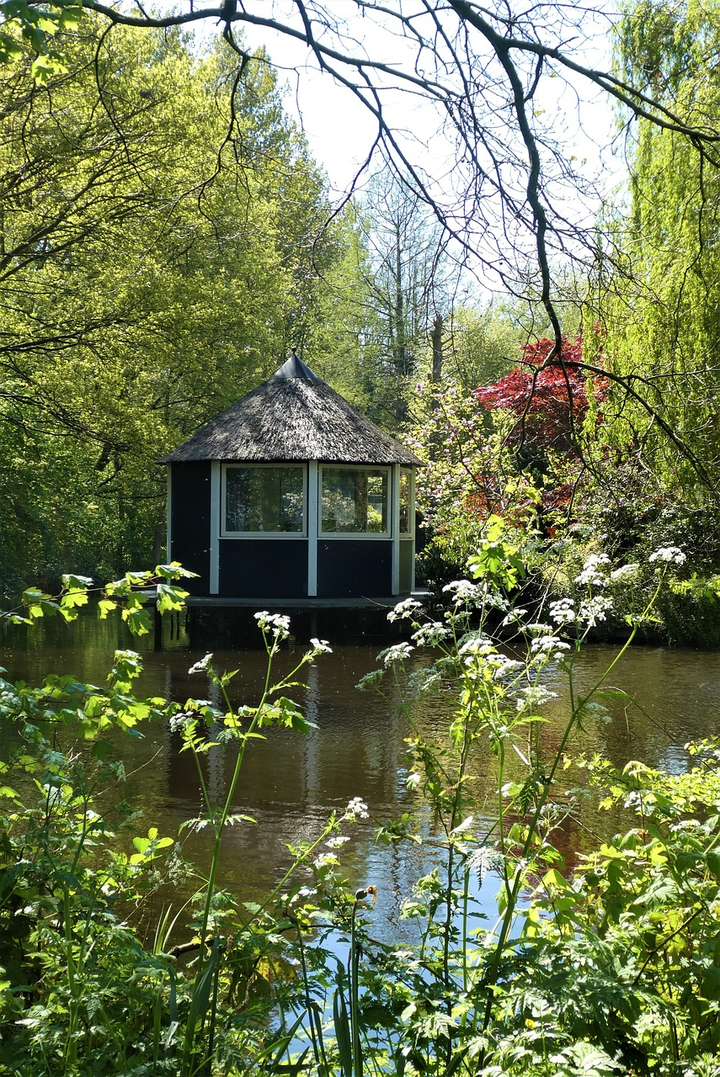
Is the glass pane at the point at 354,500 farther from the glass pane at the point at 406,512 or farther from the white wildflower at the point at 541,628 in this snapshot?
the white wildflower at the point at 541,628

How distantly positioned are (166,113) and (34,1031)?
14.1 meters

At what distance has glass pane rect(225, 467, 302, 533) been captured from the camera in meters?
17.5

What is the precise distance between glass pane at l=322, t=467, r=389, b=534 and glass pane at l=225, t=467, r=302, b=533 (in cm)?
55

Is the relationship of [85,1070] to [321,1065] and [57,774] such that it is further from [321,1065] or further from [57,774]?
[57,774]

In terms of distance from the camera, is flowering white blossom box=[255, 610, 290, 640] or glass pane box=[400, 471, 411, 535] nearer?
flowering white blossom box=[255, 610, 290, 640]

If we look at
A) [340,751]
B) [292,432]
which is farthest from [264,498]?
[340,751]

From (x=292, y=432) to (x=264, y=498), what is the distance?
1.28 metres

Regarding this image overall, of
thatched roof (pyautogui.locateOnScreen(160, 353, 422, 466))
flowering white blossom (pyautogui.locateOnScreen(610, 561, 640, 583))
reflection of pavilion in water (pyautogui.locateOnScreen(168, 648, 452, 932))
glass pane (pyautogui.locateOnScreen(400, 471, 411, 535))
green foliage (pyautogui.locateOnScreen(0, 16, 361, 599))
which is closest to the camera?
flowering white blossom (pyautogui.locateOnScreen(610, 561, 640, 583))

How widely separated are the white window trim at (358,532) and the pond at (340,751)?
9.87 feet

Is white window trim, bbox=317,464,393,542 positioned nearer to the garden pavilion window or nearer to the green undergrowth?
the garden pavilion window

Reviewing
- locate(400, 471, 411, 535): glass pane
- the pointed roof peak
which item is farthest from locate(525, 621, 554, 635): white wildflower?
locate(400, 471, 411, 535): glass pane

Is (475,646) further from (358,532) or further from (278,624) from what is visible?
(358,532)

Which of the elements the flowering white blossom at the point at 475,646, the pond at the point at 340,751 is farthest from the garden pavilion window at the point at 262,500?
the flowering white blossom at the point at 475,646

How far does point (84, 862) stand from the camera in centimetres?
525
